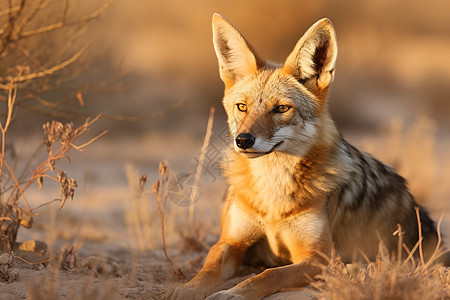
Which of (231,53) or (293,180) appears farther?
(231,53)

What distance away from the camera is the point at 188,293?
3.35 meters

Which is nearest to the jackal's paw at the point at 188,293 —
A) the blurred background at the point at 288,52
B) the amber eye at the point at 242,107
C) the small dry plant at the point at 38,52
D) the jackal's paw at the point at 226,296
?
the jackal's paw at the point at 226,296

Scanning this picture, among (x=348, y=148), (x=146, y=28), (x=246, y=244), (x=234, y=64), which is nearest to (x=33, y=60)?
(x=234, y=64)

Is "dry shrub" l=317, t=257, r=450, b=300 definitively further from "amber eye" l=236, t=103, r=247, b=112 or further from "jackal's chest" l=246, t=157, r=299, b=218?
"amber eye" l=236, t=103, r=247, b=112

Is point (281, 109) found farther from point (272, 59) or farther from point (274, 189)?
point (272, 59)

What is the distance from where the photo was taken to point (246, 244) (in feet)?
13.4

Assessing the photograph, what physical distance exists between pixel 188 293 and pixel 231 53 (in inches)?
78.4

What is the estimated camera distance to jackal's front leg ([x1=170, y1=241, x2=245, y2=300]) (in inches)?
133

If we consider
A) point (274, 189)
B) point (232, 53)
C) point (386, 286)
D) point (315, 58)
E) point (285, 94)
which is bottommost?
point (386, 286)

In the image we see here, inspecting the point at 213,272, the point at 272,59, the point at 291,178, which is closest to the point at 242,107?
the point at 291,178

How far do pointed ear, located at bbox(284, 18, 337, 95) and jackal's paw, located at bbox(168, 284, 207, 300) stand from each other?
5.71ft

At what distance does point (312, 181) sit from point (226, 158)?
84cm

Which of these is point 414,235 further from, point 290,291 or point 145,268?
point 145,268

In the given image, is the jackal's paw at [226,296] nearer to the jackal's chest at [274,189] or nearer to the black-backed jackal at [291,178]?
the black-backed jackal at [291,178]
